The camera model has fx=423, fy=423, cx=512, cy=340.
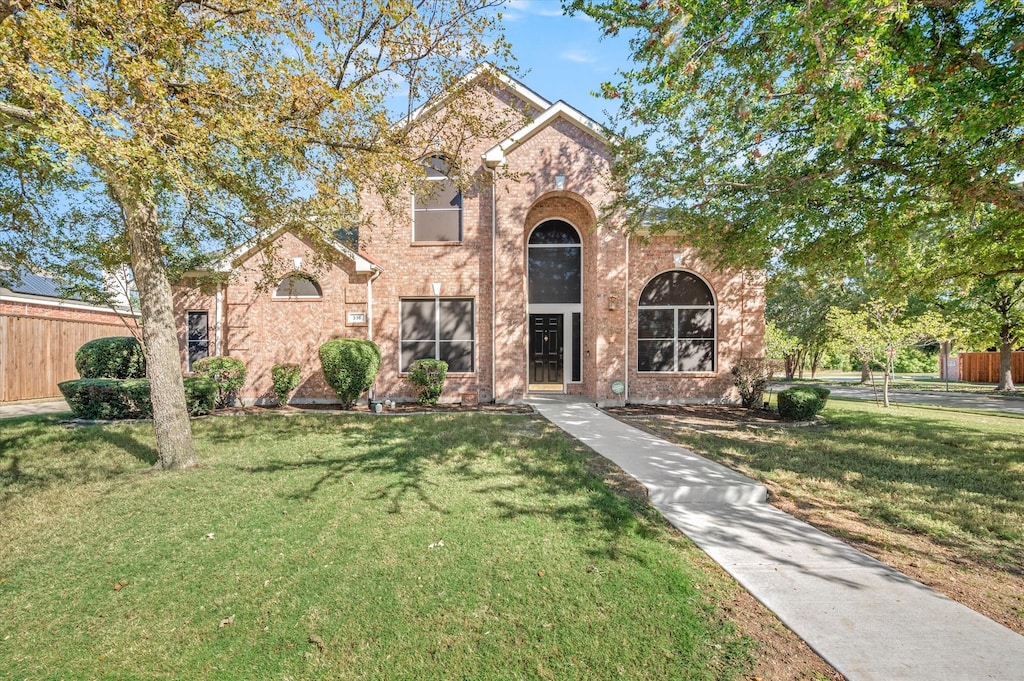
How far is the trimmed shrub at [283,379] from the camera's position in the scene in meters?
11.0

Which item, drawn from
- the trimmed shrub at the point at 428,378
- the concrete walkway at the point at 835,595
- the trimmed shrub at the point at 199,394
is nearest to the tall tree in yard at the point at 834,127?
the concrete walkway at the point at 835,595

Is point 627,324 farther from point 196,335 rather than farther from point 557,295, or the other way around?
point 196,335

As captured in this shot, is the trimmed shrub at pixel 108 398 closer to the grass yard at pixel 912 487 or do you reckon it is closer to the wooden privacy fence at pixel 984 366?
the grass yard at pixel 912 487

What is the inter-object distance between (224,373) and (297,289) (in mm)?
2821

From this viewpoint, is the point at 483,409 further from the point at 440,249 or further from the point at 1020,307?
the point at 1020,307

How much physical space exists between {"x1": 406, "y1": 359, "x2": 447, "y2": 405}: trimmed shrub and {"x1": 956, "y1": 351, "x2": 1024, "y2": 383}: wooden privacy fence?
34.3 metres

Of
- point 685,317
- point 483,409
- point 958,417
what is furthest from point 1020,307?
point 483,409

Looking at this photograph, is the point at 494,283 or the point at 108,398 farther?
the point at 494,283

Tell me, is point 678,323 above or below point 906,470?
above

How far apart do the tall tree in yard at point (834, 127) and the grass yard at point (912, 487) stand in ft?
10.9

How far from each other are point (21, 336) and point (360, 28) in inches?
595

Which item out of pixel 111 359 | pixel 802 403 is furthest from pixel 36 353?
pixel 802 403

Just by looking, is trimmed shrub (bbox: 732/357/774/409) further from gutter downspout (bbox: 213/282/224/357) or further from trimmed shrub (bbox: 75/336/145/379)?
trimmed shrub (bbox: 75/336/145/379)

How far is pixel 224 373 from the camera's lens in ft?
35.2
